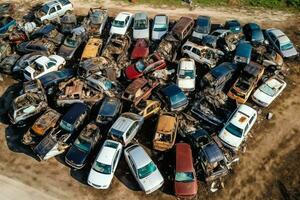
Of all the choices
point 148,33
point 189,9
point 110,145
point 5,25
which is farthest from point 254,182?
point 5,25

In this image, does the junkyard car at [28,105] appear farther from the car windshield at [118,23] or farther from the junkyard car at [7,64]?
the car windshield at [118,23]

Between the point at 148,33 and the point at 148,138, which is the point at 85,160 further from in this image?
the point at 148,33

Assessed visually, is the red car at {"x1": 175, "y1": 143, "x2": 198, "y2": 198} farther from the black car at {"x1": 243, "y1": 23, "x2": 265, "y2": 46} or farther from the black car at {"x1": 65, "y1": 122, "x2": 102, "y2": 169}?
the black car at {"x1": 243, "y1": 23, "x2": 265, "y2": 46}

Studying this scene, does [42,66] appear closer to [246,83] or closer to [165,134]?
[165,134]

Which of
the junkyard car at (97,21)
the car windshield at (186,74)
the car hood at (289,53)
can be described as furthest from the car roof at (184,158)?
the junkyard car at (97,21)

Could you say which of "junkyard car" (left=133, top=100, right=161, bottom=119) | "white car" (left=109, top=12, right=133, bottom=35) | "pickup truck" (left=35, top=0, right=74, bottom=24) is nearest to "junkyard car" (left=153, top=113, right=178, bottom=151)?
"junkyard car" (left=133, top=100, right=161, bottom=119)
